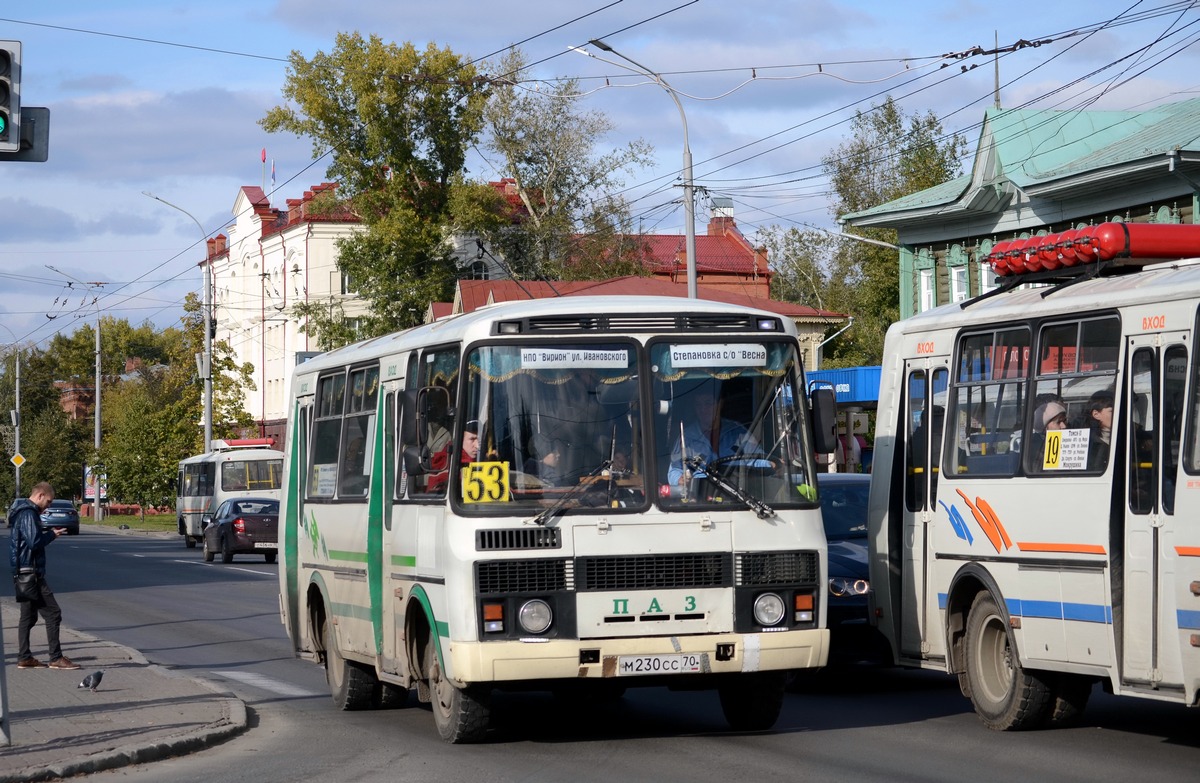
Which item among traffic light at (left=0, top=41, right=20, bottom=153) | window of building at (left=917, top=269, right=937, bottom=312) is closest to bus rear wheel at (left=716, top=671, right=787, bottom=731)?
traffic light at (left=0, top=41, right=20, bottom=153)

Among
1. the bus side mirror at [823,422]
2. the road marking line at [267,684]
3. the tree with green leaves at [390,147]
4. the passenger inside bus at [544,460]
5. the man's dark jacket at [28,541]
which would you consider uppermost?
the tree with green leaves at [390,147]

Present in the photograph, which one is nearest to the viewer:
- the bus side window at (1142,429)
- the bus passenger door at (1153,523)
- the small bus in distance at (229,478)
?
the bus passenger door at (1153,523)

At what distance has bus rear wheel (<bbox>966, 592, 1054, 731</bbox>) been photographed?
34.7 feet

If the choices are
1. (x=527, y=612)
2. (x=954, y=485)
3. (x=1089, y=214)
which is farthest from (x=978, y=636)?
(x=1089, y=214)

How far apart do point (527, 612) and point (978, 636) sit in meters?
3.15

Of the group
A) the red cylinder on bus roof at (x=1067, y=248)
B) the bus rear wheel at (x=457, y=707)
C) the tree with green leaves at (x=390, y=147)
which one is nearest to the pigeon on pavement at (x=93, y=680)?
the bus rear wheel at (x=457, y=707)

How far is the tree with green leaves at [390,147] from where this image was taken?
6375 cm

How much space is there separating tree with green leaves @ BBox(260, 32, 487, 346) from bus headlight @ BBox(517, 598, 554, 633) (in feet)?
176

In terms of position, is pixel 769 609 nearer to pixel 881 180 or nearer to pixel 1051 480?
pixel 1051 480

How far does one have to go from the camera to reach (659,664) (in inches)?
391

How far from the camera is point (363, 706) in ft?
42.7

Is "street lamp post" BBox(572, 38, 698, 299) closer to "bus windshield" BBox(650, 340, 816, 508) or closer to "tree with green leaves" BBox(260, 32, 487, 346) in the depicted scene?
"bus windshield" BBox(650, 340, 816, 508)

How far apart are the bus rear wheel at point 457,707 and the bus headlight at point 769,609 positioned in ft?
5.72

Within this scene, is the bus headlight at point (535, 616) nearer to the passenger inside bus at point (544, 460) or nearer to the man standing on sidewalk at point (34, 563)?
the passenger inside bus at point (544, 460)
